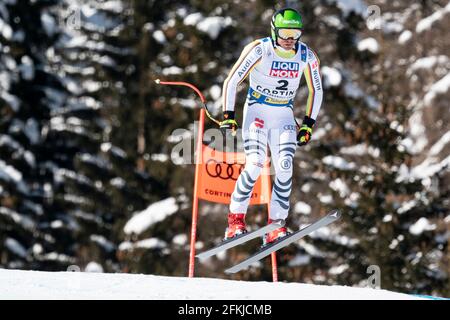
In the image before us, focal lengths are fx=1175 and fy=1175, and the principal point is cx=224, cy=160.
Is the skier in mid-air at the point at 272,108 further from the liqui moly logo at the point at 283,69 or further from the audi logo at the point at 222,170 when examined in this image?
the audi logo at the point at 222,170

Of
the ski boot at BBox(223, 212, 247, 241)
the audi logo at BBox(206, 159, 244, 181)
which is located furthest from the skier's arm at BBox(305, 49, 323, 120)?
the ski boot at BBox(223, 212, 247, 241)

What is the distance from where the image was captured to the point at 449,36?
3114 cm

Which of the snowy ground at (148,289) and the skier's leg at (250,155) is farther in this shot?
the skier's leg at (250,155)

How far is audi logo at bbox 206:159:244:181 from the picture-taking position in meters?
12.5

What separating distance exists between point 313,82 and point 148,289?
2.88 metres

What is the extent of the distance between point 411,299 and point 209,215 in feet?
52.8

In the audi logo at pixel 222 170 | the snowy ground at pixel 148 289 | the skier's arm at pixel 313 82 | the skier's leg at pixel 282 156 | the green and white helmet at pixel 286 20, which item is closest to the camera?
the snowy ground at pixel 148 289

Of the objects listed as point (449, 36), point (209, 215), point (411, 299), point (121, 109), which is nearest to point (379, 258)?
point (209, 215)

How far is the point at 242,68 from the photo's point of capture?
11.5 metres

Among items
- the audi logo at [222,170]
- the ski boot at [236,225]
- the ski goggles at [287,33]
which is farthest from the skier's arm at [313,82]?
the ski boot at [236,225]

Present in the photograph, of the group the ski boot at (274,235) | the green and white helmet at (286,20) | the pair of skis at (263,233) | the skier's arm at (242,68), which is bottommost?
the pair of skis at (263,233)

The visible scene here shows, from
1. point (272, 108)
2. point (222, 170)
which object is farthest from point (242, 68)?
point (222, 170)

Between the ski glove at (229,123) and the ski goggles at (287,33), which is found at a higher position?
the ski goggles at (287,33)

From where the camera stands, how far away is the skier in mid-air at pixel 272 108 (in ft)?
37.5
